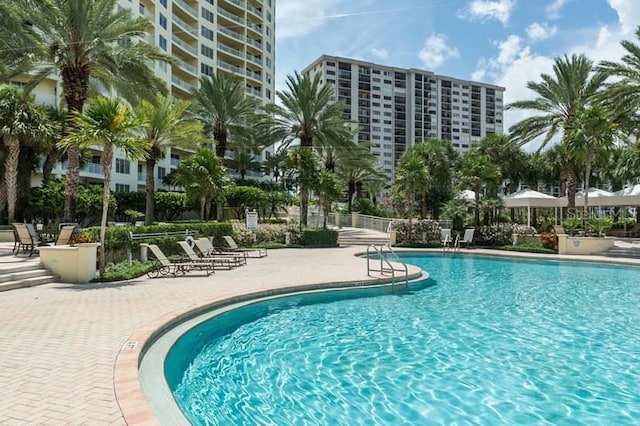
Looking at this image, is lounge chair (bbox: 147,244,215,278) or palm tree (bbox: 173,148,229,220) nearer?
lounge chair (bbox: 147,244,215,278)

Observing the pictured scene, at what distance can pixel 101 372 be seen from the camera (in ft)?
16.3


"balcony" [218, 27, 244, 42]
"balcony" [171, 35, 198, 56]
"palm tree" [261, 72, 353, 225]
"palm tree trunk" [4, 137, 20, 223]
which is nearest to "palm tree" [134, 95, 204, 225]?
"palm tree" [261, 72, 353, 225]

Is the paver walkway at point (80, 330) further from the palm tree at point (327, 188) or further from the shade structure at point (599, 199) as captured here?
the shade structure at point (599, 199)

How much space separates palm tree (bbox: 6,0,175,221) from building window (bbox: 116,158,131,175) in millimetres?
19760

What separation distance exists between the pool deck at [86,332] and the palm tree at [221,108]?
23.3m

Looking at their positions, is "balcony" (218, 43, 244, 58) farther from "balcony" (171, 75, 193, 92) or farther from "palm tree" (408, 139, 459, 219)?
"palm tree" (408, 139, 459, 219)

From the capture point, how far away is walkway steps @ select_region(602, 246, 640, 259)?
822 inches

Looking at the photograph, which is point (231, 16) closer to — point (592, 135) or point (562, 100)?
point (562, 100)

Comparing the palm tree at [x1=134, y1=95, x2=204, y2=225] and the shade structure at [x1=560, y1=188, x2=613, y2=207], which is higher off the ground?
the palm tree at [x1=134, y1=95, x2=204, y2=225]

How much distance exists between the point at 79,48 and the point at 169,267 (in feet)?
35.6

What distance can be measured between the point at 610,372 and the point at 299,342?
4764 millimetres

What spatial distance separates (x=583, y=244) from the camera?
22.3m

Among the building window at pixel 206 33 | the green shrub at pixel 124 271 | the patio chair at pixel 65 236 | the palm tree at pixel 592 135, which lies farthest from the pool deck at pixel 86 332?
the building window at pixel 206 33

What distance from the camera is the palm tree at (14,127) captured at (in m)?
23.0
